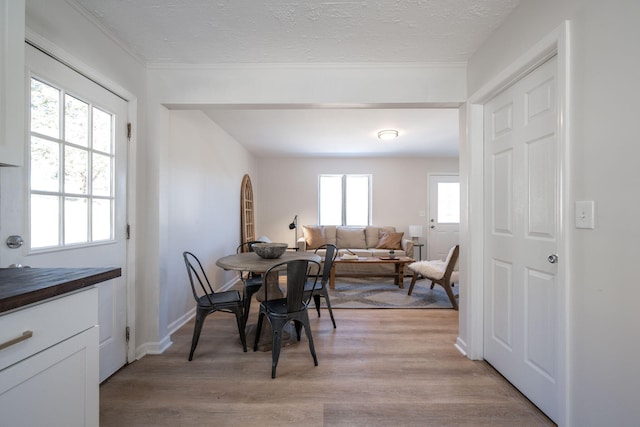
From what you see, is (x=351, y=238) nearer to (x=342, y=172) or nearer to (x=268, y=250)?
(x=342, y=172)

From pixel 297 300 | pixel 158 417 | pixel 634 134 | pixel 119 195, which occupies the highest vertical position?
pixel 634 134

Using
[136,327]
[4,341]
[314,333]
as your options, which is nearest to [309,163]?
[314,333]

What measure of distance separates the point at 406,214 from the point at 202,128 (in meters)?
4.47

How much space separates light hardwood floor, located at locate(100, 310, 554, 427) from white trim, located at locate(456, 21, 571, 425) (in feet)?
1.14

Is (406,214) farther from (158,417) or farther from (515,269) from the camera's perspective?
(158,417)

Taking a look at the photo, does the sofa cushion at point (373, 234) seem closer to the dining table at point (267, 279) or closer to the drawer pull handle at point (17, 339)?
the dining table at point (267, 279)

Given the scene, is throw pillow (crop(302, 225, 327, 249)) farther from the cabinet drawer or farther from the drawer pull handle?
the drawer pull handle

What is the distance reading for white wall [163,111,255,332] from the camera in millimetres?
2662

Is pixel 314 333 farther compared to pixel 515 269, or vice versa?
pixel 314 333

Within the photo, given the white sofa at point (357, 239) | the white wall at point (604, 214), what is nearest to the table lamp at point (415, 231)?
the white sofa at point (357, 239)

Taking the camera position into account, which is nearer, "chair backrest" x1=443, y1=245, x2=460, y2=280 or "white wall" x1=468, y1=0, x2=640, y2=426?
"white wall" x1=468, y1=0, x2=640, y2=426

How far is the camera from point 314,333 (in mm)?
2650

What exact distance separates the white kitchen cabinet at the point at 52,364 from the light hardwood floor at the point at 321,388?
76 centimetres

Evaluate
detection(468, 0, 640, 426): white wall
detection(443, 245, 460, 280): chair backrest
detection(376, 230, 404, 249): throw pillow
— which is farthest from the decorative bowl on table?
detection(376, 230, 404, 249): throw pillow
